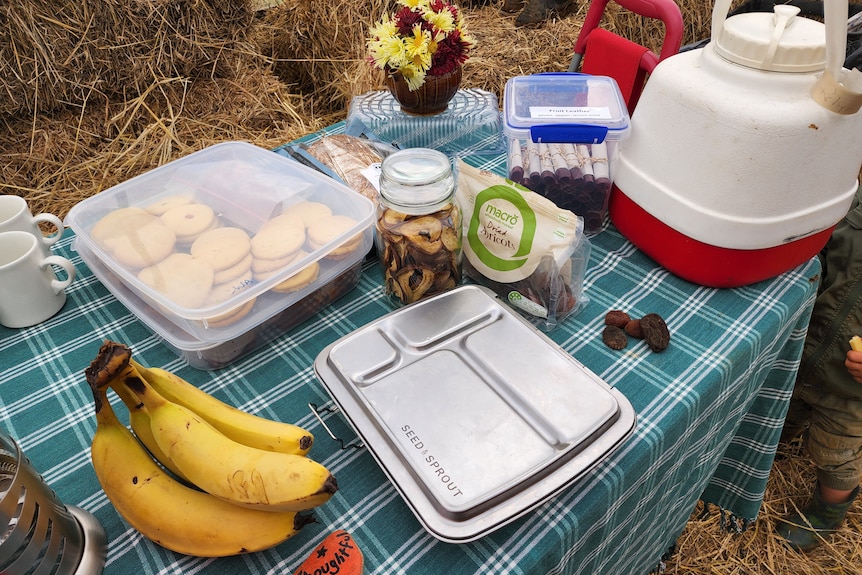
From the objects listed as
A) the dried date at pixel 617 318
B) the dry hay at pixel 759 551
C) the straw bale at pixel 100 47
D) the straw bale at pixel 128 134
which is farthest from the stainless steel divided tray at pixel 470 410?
the straw bale at pixel 100 47

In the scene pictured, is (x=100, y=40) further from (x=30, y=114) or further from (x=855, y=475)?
(x=855, y=475)

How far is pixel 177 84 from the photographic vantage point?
215 centimetres

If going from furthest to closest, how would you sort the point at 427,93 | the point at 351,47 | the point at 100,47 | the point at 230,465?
the point at 351,47 → the point at 100,47 → the point at 427,93 → the point at 230,465

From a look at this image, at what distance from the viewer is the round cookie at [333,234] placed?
0.79m

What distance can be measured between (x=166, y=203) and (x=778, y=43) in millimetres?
891

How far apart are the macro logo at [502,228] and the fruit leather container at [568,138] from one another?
0.12m

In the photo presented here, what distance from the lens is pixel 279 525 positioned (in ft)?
1.70

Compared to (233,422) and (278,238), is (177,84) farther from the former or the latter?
(233,422)

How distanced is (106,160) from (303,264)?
1650 mm

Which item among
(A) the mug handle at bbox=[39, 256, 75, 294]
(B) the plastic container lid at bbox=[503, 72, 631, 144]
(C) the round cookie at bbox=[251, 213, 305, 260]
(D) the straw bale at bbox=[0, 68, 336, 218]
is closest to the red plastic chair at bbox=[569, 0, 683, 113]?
(B) the plastic container lid at bbox=[503, 72, 631, 144]

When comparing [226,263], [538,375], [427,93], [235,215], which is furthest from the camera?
[427,93]

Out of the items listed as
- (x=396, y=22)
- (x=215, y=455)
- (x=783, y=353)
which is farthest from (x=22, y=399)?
(x=783, y=353)

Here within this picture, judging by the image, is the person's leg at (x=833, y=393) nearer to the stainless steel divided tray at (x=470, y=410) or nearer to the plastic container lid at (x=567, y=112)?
the plastic container lid at (x=567, y=112)

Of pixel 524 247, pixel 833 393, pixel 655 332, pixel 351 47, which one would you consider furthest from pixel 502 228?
pixel 351 47
